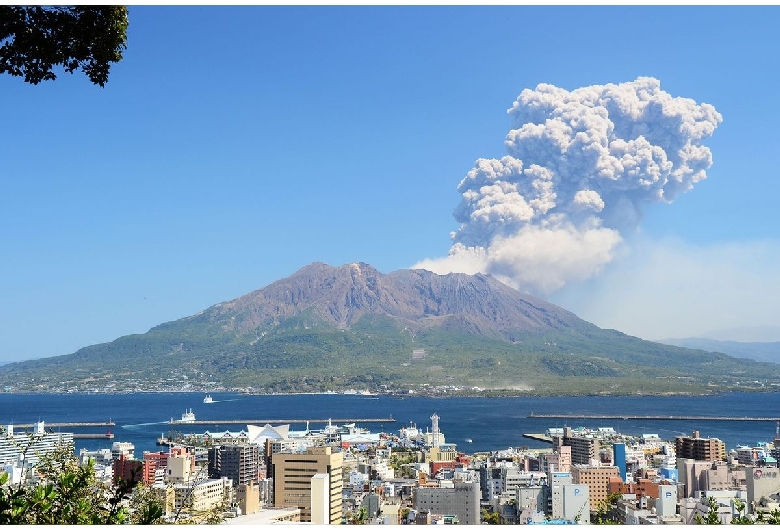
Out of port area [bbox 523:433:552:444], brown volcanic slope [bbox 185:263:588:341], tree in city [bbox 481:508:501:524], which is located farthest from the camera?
brown volcanic slope [bbox 185:263:588:341]

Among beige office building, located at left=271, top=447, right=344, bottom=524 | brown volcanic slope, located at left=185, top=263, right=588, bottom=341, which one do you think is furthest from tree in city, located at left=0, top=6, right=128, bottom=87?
brown volcanic slope, located at left=185, top=263, right=588, bottom=341

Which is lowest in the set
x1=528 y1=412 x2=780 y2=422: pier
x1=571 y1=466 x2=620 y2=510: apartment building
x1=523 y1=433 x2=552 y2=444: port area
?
x1=523 y1=433 x2=552 y2=444: port area

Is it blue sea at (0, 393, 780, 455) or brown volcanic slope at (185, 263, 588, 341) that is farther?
brown volcanic slope at (185, 263, 588, 341)

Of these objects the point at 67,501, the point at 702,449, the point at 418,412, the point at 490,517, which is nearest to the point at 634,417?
the point at 418,412

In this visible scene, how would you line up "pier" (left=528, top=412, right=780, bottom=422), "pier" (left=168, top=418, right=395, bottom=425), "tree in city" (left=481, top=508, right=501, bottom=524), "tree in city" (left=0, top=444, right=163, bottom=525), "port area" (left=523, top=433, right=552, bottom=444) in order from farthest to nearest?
1. "pier" (left=168, top=418, right=395, bottom=425)
2. "pier" (left=528, top=412, right=780, bottom=422)
3. "port area" (left=523, top=433, right=552, bottom=444)
4. "tree in city" (left=481, top=508, right=501, bottom=524)
5. "tree in city" (left=0, top=444, right=163, bottom=525)

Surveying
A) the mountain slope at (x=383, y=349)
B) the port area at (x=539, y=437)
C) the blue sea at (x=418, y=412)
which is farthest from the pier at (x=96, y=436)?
the mountain slope at (x=383, y=349)

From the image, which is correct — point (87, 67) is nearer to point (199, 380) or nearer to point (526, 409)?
point (526, 409)

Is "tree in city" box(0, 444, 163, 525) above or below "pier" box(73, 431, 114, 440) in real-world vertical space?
above

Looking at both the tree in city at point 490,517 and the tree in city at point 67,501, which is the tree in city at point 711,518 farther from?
the tree in city at point 67,501

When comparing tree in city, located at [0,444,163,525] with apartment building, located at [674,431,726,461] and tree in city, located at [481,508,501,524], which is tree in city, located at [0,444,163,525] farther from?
apartment building, located at [674,431,726,461]

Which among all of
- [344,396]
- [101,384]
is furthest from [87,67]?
[101,384]
